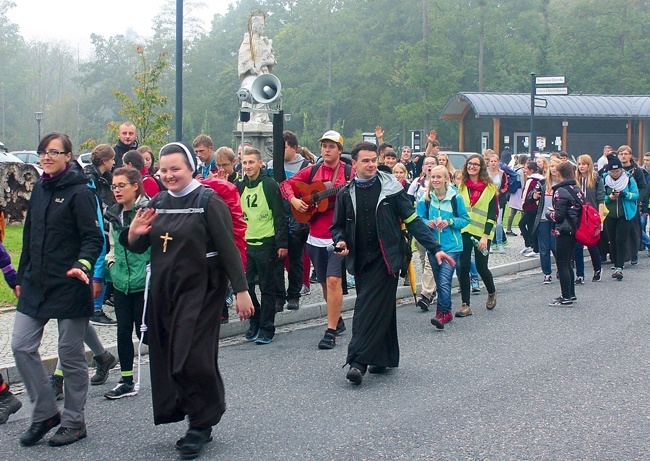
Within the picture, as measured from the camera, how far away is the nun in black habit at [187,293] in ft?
16.9

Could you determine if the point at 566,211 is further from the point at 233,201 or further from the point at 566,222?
the point at 233,201

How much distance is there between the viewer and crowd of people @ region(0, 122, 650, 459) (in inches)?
206

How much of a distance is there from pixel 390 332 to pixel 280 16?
7946 centimetres

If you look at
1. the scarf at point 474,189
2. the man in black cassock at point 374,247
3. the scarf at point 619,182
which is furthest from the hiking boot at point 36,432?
the scarf at point 619,182

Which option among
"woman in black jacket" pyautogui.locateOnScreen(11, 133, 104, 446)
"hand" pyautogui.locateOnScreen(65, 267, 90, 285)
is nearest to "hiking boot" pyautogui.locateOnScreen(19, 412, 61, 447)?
"woman in black jacket" pyautogui.locateOnScreen(11, 133, 104, 446)

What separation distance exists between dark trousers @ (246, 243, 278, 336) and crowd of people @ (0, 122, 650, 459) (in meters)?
0.02

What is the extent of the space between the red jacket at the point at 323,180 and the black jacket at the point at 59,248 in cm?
313

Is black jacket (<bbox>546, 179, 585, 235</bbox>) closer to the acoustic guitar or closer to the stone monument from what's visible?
the acoustic guitar

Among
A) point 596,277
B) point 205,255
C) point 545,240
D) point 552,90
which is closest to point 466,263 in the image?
point 545,240

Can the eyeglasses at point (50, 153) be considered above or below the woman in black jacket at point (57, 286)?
above

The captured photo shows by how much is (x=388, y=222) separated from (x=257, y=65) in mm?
18692

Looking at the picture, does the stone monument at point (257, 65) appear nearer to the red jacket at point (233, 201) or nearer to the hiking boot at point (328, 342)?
the hiking boot at point (328, 342)

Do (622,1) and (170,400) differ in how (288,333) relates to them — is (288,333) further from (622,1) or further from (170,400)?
(622,1)

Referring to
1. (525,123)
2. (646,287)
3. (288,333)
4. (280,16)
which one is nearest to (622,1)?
(525,123)
